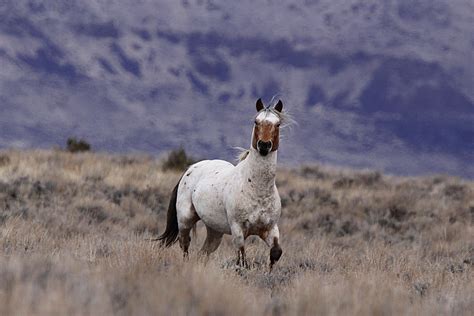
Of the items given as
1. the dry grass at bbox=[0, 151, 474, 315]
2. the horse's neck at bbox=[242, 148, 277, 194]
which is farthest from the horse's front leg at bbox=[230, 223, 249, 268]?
the horse's neck at bbox=[242, 148, 277, 194]

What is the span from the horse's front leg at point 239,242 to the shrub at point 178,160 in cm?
1622

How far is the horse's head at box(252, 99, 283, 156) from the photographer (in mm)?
7934

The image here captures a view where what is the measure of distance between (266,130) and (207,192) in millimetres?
1431

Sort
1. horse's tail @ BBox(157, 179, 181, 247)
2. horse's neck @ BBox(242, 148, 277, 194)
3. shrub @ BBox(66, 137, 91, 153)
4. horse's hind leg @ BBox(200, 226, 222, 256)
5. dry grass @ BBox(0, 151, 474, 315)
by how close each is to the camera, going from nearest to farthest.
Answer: dry grass @ BBox(0, 151, 474, 315) → horse's neck @ BBox(242, 148, 277, 194) → horse's hind leg @ BBox(200, 226, 222, 256) → horse's tail @ BBox(157, 179, 181, 247) → shrub @ BBox(66, 137, 91, 153)

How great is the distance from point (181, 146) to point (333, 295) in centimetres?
2192

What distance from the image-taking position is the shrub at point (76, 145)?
29.1 metres

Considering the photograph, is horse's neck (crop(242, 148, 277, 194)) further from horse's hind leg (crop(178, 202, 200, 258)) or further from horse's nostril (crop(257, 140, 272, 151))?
horse's hind leg (crop(178, 202, 200, 258))

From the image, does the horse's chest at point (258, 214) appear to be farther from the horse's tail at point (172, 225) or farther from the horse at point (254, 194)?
the horse's tail at point (172, 225)

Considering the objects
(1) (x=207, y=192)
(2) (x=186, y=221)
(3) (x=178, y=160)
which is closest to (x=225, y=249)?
(2) (x=186, y=221)

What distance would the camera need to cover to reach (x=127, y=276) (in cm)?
512

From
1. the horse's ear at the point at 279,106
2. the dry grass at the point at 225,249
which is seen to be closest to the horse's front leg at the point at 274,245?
the dry grass at the point at 225,249

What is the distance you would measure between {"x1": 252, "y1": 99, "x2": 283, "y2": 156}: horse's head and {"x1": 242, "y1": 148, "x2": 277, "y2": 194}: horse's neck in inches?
4.9

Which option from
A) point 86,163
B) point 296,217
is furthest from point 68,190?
point 296,217

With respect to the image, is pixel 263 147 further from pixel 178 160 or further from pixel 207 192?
pixel 178 160
